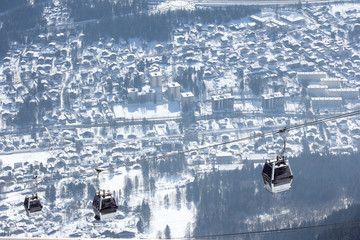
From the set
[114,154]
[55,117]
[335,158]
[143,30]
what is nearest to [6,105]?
[55,117]

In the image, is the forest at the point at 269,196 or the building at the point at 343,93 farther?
the building at the point at 343,93

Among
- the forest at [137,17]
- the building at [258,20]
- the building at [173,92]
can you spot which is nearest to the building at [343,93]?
the building at [173,92]

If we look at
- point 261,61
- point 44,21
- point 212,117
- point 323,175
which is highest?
point 44,21

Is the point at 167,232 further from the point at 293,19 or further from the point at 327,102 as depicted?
the point at 293,19

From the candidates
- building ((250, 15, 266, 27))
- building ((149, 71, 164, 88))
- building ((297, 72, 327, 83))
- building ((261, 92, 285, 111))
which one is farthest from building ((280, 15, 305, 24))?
building ((261, 92, 285, 111))

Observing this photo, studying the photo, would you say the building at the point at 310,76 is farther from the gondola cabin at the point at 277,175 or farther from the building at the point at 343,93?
the gondola cabin at the point at 277,175

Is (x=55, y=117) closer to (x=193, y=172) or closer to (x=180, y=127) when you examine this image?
(x=180, y=127)

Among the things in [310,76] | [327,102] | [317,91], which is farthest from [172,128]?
[310,76]
